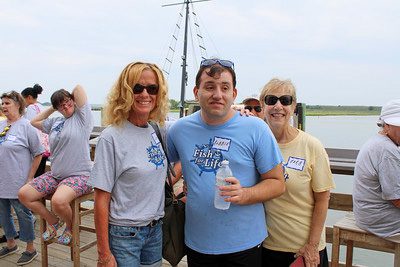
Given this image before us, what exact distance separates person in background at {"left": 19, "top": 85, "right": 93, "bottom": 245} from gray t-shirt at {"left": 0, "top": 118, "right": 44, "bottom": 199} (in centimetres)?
50

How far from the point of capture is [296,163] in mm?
1620

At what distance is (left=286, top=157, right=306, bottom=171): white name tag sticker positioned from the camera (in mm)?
1609

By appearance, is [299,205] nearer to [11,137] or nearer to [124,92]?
[124,92]

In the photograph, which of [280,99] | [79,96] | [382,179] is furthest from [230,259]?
[79,96]

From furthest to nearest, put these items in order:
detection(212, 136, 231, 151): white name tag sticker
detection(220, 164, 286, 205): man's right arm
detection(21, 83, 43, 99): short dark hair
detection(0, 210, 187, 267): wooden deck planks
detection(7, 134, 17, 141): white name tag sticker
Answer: detection(21, 83, 43, 99): short dark hair → detection(7, 134, 17, 141): white name tag sticker → detection(0, 210, 187, 267): wooden deck planks → detection(212, 136, 231, 151): white name tag sticker → detection(220, 164, 286, 205): man's right arm

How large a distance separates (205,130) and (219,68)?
28 cm

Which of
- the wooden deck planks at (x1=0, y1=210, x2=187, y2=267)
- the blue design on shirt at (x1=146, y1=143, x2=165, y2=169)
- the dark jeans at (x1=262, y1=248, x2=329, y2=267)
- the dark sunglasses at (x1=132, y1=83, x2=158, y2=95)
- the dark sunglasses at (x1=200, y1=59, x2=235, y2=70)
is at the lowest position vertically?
the wooden deck planks at (x1=0, y1=210, x2=187, y2=267)

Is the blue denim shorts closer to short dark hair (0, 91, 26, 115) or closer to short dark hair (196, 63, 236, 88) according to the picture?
short dark hair (196, 63, 236, 88)

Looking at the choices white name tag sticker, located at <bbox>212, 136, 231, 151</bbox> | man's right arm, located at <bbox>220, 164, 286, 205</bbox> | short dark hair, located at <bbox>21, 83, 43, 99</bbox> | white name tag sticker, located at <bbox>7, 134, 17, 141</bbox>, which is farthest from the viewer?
short dark hair, located at <bbox>21, 83, 43, 99</bbox>

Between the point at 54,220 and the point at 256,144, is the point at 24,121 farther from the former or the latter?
the point at 256,144

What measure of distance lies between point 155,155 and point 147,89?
31cm

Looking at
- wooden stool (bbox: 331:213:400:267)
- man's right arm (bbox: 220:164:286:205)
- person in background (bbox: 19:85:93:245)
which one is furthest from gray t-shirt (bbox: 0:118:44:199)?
wooden stool (bbox: 331:213:400:267)

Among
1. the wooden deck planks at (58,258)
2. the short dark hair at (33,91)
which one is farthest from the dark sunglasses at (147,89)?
the short dark hair at (33,91)

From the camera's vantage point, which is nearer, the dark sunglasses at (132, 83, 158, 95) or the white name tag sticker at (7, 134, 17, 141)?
the dark sunglasses at (132, 83, 158, 95)
